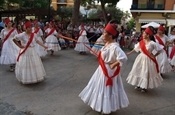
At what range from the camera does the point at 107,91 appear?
4820mm

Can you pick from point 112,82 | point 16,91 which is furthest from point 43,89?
point 112,82

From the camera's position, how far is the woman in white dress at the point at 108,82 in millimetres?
4766

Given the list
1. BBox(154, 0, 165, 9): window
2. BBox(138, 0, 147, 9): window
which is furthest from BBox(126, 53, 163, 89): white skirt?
BBox(154, 0, 165, 9): window

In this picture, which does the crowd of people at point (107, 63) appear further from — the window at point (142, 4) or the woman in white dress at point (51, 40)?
the window at point (142, 4)

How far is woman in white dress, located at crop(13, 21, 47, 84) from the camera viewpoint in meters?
6.83

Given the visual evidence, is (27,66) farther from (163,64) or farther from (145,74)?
(163,64)

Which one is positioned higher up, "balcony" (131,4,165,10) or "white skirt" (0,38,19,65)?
"balcony" (131,4,165,10)

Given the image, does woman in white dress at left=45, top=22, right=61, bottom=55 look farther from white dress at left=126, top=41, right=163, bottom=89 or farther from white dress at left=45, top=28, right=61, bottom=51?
white dress at left=126, top=41, right=163, bottom=89

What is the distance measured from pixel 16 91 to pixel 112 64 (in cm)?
294

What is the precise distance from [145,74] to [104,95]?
6.84 feet

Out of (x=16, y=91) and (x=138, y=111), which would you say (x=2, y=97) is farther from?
(x=138, y=111)

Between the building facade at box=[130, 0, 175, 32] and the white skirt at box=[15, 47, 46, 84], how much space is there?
78.4 ft

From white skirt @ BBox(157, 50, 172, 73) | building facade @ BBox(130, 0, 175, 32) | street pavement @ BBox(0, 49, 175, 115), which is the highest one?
building facade @ BBox(130, 0, 175, 32)

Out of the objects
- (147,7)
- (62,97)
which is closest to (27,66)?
(62,97)
